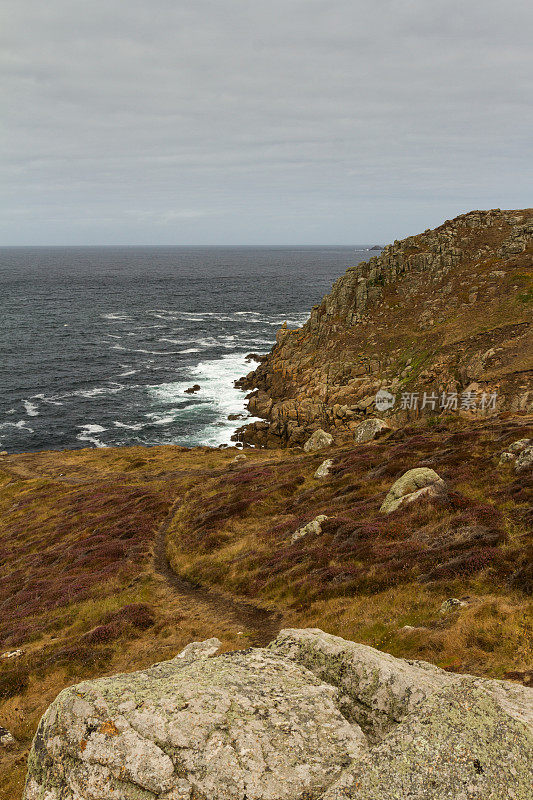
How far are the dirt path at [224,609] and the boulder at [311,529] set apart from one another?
5.34m

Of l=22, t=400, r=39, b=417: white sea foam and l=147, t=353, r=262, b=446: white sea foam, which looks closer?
l=147, t=353, r=262, b=446: white sea foam

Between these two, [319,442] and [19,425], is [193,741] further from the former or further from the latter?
[19,425]

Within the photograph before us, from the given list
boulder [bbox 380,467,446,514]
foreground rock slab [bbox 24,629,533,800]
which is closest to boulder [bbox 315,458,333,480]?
boulder [bbox 380,467,446,514]

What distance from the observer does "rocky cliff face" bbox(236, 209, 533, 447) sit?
180 ft

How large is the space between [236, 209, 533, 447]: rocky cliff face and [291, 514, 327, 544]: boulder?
29.4 meters

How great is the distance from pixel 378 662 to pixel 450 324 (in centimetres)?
6551

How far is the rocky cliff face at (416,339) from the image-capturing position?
5497 centimetres

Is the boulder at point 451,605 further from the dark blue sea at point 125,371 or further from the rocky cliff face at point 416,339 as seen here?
the dark blue sea at point 125,371

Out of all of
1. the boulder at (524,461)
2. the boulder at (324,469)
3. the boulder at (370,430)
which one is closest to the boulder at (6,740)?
the boulder at (524,461)

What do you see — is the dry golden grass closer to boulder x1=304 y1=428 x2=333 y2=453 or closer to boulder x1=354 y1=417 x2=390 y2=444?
boulder x1=354 y1=417 x2=390 y2=444

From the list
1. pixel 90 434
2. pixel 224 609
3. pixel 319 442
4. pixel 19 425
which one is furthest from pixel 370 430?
pixel 19 425

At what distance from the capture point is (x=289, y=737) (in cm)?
761

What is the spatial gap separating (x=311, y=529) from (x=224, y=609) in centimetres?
675

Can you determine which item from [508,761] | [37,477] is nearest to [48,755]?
[508,761]
